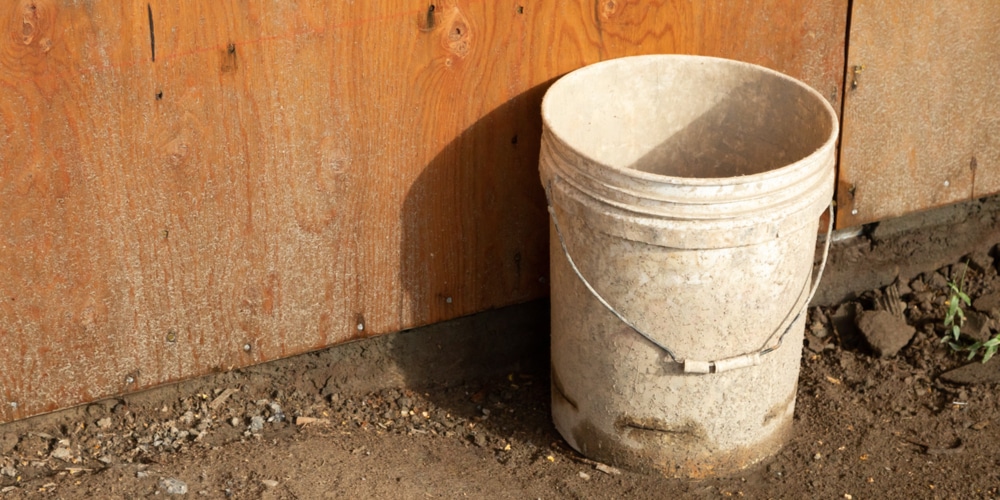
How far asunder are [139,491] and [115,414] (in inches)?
15.6

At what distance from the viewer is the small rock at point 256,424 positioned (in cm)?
334

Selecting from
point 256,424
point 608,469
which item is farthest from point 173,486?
point 608,469

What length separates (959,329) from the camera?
376 centimetres

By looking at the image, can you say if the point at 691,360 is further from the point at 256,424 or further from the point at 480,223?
the point at 256,424

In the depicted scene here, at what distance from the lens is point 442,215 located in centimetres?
331

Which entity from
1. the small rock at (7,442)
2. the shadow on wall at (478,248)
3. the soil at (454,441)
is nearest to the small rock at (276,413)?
the soil at (454,441)

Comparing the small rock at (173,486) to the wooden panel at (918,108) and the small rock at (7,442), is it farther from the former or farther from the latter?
the wooden panel at (918,108)

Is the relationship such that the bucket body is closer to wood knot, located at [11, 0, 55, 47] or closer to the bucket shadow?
the bucket shadow

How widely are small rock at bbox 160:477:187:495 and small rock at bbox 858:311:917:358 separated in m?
2.31

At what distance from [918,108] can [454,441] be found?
1.96m

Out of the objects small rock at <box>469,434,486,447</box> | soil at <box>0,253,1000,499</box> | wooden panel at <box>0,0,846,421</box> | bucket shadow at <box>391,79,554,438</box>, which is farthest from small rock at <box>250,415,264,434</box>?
small rock at <box>469,434,486,447</box>

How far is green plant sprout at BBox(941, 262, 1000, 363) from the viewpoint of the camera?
144 inches

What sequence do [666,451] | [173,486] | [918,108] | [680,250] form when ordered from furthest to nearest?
1. [918,108]
2. [666,451]
3. [173,486]
4. [680,250]

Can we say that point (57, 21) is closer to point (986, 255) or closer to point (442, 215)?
point (442, 215)
